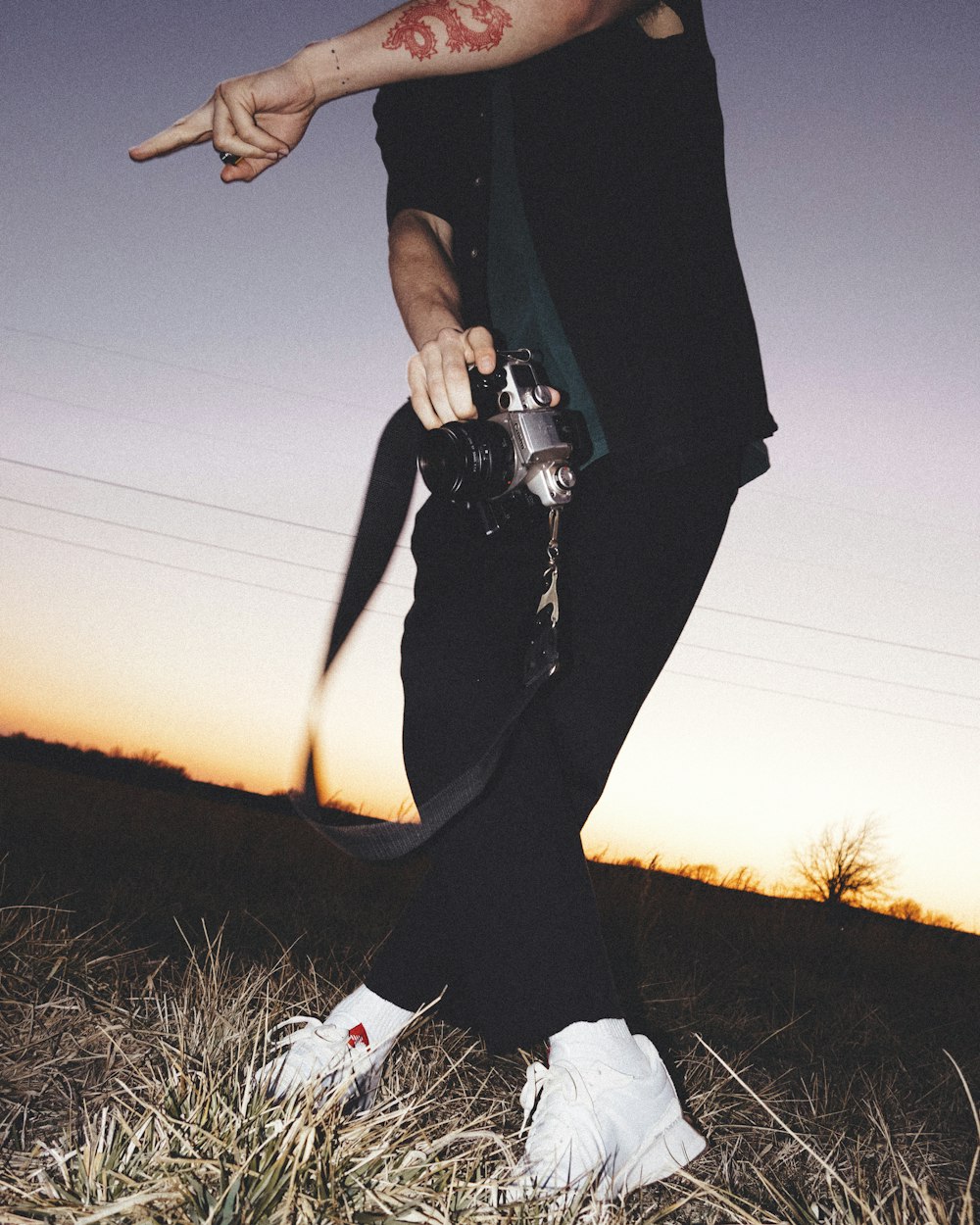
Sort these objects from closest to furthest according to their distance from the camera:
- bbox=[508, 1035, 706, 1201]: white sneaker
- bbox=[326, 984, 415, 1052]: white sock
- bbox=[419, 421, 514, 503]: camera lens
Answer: bbox=[508, 1035, 706, 1201]: white sneaker
bbox=[419, 421, 514, 503]: camera lens
bbox=[326, 984, 415, 1052]: white sock

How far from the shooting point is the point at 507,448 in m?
1.09

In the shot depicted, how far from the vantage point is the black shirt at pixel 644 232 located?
1142 mm

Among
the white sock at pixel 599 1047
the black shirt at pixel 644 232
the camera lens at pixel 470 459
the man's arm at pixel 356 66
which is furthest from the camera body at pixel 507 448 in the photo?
the white sock at pixel 599 1047

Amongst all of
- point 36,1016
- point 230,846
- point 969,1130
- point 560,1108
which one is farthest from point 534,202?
point 230,846

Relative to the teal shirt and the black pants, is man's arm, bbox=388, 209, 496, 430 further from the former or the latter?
the black pants

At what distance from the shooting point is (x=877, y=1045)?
9.34 ft

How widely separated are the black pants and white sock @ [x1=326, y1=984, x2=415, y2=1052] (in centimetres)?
2

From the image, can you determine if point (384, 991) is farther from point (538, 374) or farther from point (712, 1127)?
point (538, 374)

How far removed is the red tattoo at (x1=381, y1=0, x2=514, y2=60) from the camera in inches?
38.9

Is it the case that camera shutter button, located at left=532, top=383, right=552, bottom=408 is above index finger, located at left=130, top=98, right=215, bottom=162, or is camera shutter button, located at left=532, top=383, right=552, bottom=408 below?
below

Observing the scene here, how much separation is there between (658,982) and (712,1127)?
1.64 metres

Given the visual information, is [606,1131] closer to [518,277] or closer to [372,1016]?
[372,1016]

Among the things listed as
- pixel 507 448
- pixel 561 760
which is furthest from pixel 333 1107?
pixel 507 448

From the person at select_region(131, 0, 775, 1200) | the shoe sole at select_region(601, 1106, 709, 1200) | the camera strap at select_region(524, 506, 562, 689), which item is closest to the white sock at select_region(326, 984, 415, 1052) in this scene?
the person at select_region(131, 0, 775, 1200)
